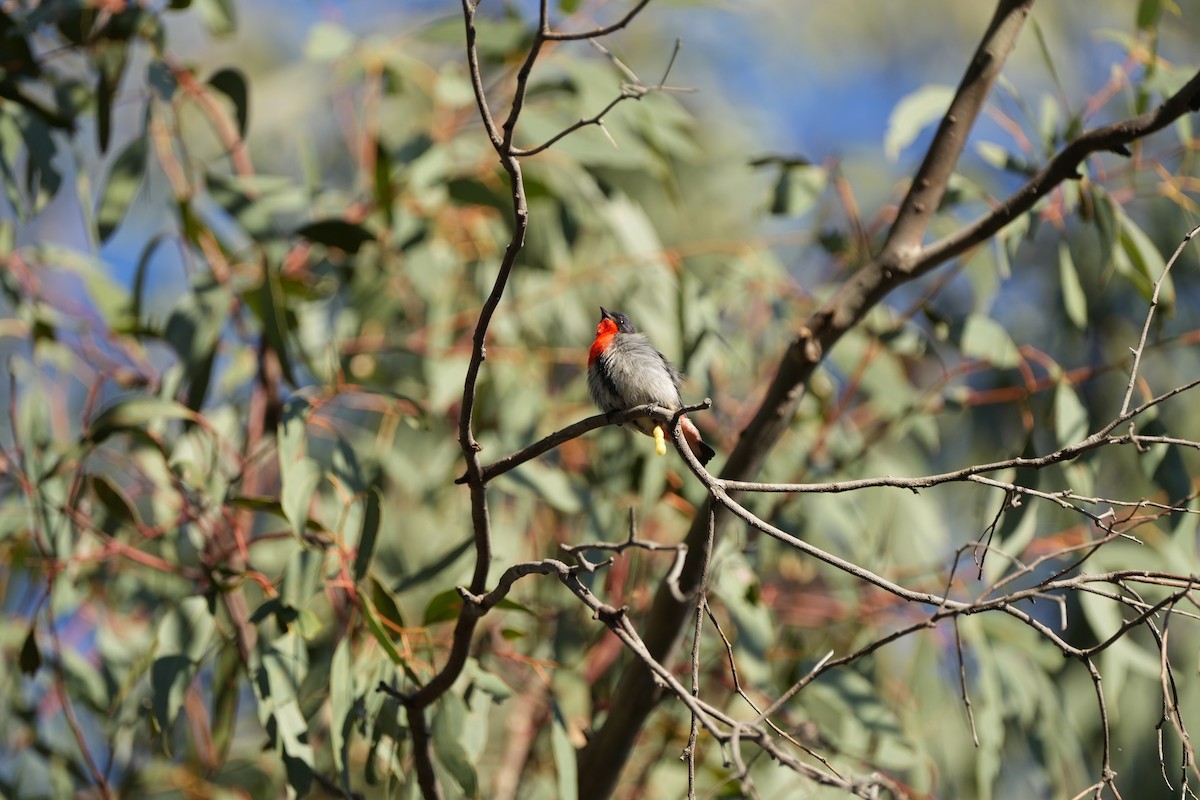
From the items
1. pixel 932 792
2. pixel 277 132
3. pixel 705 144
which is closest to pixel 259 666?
pixel 932 792

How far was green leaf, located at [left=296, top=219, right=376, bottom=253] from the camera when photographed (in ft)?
8.71

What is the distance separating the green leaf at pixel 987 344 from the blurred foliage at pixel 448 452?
0.5 inches

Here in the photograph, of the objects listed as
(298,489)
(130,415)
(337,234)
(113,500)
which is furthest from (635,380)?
(113,500)

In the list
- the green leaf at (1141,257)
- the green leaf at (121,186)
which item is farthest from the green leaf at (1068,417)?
the green leaf at (121,186)

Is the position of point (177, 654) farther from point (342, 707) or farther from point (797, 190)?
point (797, 190)

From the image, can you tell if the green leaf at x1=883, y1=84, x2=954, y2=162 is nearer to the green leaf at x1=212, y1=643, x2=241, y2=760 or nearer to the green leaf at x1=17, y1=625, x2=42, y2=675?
the green leaf at x1=212, y1=643, x2=241, y2=760

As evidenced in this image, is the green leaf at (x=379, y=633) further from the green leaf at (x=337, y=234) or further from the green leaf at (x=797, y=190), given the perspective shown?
the green leaf at (x=797, y=190)

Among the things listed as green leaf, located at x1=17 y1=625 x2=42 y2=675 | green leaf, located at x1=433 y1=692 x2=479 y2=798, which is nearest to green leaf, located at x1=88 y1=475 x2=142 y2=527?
green leaf, located at x1=17 y1=625 x2=42 y2=675

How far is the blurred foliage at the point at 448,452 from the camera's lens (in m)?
2.31

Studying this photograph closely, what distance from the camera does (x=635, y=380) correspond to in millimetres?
2207

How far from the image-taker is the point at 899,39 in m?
6.96

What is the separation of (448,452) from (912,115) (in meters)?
1.51

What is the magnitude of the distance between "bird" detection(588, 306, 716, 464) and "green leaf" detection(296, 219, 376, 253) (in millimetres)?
655

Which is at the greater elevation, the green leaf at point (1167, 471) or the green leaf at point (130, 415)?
the green leaf at point (1167, 471)
